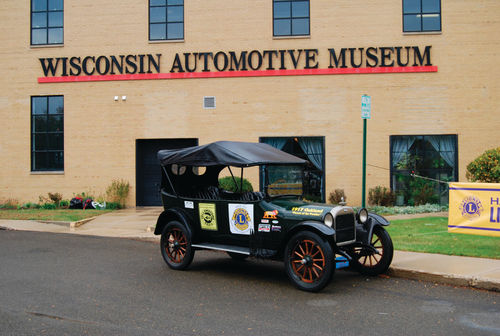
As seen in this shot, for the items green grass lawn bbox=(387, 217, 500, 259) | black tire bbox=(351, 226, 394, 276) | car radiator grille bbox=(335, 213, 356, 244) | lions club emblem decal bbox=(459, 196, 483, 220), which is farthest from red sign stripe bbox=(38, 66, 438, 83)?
car radiator grille bbox=(335, 213, 356, 244)

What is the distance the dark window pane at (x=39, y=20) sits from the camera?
2020cm

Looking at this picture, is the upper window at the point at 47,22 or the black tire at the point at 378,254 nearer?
the black tire at the point at 378,254

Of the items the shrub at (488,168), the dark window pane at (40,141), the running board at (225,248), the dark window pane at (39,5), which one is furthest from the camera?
the dark window pane at (39,5)

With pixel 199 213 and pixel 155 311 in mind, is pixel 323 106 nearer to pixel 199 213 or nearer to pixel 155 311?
pixel 199 213

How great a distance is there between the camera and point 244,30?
62.7 ft

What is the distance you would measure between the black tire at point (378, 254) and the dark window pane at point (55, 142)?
15.3 meters

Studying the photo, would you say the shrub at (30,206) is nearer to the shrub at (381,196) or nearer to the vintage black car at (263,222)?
the vintage black car at (263,222)

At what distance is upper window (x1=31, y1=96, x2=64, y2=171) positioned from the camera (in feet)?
65.4

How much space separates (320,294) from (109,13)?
16.6 meters

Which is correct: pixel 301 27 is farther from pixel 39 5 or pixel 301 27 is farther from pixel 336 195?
pixel 39 5

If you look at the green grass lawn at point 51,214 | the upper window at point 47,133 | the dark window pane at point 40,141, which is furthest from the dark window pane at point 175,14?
the green grass lawn at point 51,214

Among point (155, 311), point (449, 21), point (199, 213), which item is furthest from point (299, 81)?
point (155, 311)

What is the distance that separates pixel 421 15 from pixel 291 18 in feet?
16.1

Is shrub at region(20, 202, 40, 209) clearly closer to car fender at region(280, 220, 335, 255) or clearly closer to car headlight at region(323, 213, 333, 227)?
car fender at region(280, 220, 335, 255)
